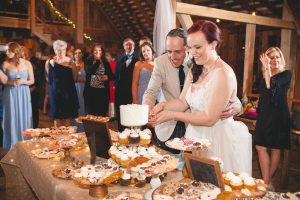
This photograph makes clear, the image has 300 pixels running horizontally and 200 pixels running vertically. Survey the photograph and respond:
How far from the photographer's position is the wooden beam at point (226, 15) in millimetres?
4197

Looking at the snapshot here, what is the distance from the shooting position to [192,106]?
1.91 meters

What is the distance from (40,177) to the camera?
5.92ft

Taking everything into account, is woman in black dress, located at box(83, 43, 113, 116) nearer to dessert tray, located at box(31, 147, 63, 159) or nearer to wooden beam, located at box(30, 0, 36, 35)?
dessert tray, located at box(31, 147, 63, 159)

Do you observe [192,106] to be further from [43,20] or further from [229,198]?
[43,20]

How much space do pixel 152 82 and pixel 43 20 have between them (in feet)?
30.8

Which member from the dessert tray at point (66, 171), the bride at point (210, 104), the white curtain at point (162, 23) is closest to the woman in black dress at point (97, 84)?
the white curtain at point (162, 23)

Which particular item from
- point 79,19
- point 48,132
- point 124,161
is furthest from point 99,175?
point 79,19

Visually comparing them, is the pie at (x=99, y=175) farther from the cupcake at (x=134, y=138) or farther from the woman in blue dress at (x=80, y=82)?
the woman in blue dress at (x=80, y=82)

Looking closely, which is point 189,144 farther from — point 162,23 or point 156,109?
point 162,23

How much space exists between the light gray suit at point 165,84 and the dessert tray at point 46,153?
0.69m

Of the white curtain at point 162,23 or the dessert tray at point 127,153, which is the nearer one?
the dessert tray at point 127,153

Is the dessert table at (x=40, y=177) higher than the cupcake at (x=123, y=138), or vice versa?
the cupcake at (x=123, y=138)

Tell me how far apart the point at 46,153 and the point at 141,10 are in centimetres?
863

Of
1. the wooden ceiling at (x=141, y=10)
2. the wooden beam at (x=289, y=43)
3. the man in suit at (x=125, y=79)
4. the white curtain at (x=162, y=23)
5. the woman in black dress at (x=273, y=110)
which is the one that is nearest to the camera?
the woman in black dress at (x=273, y=110)
